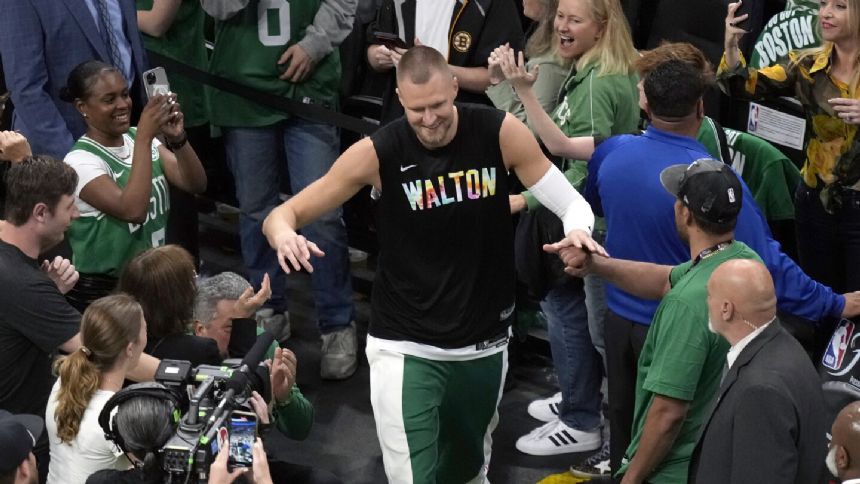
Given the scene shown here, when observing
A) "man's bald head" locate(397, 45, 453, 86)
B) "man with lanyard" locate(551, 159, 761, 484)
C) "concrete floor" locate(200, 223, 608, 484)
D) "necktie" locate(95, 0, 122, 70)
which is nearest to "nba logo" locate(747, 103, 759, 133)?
"concrete floor" locate(200, 223, 608, 484)

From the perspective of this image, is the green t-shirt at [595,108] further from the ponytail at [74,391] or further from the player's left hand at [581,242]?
the ponytail at [74,391]

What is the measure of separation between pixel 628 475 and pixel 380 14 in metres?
3.06

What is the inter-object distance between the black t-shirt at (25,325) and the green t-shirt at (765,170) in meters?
2.82

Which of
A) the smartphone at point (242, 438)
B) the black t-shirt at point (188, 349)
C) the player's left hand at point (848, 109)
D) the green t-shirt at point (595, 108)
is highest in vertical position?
the player's left hand at point (848, 109)

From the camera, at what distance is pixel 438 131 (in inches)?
175

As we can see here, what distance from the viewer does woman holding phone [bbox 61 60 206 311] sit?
545 cm

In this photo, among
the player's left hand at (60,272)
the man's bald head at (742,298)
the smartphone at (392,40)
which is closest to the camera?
the man's bald head at (742,298)

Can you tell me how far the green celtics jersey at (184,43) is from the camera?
23.2ft

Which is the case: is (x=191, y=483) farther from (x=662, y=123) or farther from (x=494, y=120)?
(x=662, y=123)

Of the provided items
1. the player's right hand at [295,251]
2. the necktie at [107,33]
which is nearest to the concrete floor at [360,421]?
the player's right hand at [295,251]

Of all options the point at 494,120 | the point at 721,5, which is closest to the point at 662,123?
the point at 494,120

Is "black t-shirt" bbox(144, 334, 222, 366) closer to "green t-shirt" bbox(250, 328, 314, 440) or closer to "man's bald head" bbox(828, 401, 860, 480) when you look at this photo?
"green t-shirt" bbox(250, 328, 314, 440)

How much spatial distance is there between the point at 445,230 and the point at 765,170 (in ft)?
6.21

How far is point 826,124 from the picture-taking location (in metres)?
5.34
